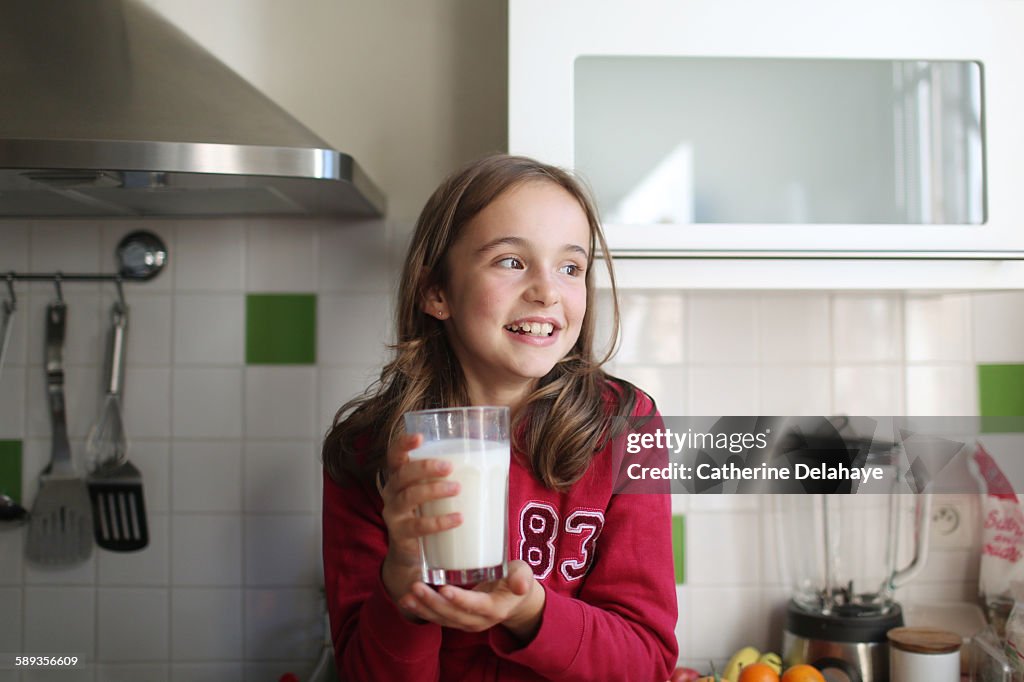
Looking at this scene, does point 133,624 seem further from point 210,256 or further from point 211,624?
point 210,256

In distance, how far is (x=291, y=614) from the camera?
1453mm

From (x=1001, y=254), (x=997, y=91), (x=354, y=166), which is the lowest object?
(x=1001, y=254)

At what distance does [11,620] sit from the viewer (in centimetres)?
146

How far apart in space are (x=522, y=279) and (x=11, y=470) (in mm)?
1039

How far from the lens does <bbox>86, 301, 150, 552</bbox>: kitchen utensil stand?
1.45 m

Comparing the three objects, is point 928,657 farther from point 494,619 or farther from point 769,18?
point 769,18

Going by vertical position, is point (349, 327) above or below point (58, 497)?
above

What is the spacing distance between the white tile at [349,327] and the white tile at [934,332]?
0.92 metres

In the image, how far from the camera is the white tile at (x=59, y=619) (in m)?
1.46

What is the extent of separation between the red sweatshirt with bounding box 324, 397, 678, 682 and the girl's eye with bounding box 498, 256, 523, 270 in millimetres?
235

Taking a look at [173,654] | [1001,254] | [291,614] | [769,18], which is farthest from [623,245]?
[173,654]

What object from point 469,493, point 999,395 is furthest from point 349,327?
point 999,395

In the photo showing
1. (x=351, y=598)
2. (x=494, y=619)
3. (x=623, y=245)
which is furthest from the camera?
(x=623, y=245)

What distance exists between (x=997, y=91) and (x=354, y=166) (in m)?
0.88
